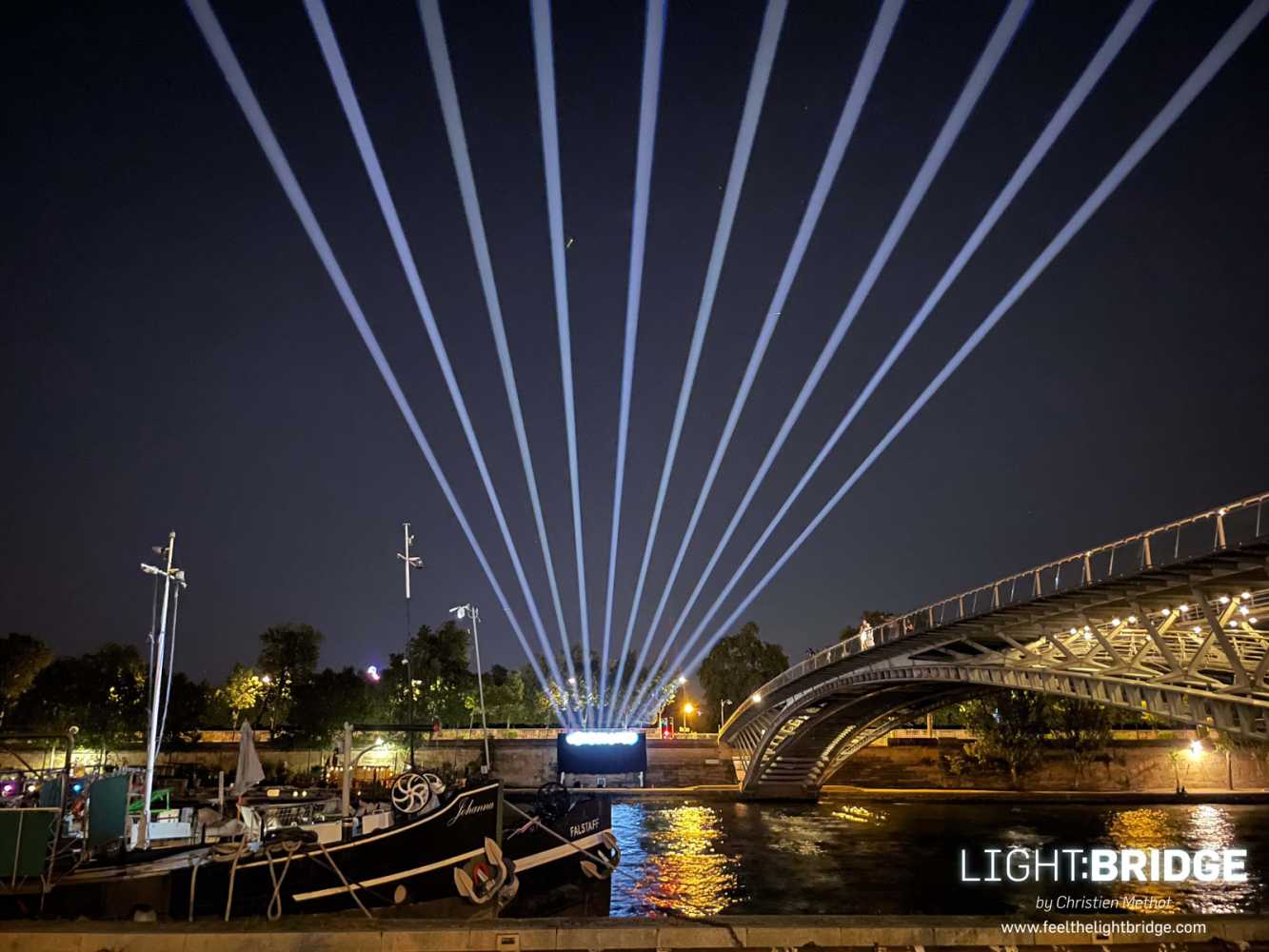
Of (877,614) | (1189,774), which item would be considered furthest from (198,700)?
(1189,774)

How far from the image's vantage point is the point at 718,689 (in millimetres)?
97375

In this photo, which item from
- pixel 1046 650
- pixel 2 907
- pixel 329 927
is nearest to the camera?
pixel 329 927

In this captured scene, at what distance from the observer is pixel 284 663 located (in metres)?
92.6

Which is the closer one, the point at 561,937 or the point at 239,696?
the point at 561,937

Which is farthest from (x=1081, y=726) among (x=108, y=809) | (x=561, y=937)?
(x=561, y=937)

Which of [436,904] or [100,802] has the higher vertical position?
[100,802]

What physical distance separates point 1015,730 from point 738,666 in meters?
35.4

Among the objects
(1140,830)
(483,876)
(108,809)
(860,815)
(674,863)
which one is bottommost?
(860,815)

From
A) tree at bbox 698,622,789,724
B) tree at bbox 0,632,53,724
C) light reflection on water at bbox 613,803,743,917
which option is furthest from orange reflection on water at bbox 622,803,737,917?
tree at bbox 0,632,53,724

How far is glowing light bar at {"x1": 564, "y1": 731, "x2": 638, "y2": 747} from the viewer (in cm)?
6550

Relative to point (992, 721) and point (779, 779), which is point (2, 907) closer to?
point (779, 779)

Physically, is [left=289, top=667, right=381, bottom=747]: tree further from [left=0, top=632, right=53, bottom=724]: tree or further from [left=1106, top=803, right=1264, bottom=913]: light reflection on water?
[left=1106, top=803, right=1264, bottom=913]: light reflection on water

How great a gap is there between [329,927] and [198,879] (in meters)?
7.89

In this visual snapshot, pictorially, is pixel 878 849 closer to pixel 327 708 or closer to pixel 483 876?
pixel 483 876
